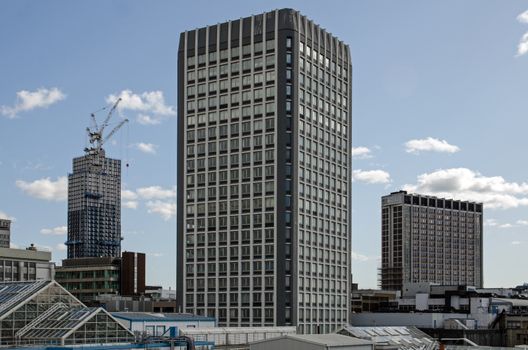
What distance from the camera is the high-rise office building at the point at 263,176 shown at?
593ft

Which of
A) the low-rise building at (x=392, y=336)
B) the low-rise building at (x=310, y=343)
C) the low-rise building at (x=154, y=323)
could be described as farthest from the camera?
the low-rise building at (x=392, y=336)

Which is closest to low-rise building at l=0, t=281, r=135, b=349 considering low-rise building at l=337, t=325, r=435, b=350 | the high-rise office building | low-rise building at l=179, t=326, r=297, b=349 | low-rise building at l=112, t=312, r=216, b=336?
low-rise building at l=112, t=312, r=216, b=336

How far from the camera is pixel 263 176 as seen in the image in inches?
7249

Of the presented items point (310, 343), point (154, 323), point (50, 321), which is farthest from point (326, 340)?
point (50, 321)

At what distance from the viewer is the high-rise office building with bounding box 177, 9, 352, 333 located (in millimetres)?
180625

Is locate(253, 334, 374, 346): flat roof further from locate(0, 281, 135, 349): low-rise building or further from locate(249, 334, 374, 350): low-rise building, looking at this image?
locate(0, 281, 135, 349): low-rise building

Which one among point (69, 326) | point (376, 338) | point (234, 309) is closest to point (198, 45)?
point (234, 309)

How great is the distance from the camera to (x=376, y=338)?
156m

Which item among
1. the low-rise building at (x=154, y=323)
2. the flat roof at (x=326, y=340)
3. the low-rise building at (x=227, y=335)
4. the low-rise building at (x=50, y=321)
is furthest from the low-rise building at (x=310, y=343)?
the low-rise building at (x=50, y=321)

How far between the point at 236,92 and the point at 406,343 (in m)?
69.0

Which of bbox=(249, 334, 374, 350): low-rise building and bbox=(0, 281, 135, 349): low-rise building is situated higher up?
bbox=(0, 281, 135, 349): low-rise building

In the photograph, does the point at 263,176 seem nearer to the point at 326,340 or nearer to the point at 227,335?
the point at 227,335

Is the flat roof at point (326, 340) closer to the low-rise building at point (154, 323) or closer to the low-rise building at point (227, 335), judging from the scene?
the low-rise building at point (227, 335)

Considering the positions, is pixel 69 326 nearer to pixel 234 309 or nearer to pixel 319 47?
pixel 234 309
